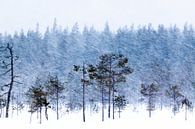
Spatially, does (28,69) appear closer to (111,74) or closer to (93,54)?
(93,54)

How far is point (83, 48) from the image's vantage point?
15550cm

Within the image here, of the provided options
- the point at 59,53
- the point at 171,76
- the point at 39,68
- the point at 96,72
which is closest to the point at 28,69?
the point at 39,68

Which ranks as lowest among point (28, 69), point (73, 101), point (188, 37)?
point (73, 101)

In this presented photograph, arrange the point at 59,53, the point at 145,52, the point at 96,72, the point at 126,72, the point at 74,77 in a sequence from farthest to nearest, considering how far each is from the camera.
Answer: the point at 59,53 < the point at 145,52 < the point at 74,77 < the point at 96,72 < the point at 126,72

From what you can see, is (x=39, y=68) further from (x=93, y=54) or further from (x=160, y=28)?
(x=160, y=28)

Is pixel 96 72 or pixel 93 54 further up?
pixel 93 54

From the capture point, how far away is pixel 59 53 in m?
152

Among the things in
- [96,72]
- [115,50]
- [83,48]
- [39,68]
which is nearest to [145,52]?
[115,50]

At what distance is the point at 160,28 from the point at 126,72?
97.9m

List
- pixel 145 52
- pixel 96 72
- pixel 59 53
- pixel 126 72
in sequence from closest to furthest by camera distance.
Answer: pixel 126 72 → pixel 96 72 → pixel 145 52 → pixel 59 53

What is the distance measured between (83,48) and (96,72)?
91924 millimetres

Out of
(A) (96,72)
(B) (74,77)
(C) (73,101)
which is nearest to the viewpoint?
(A) (96,72)

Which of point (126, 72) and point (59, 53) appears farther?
point (59, 53)

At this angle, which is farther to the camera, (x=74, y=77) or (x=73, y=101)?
(x=74, y=77)
